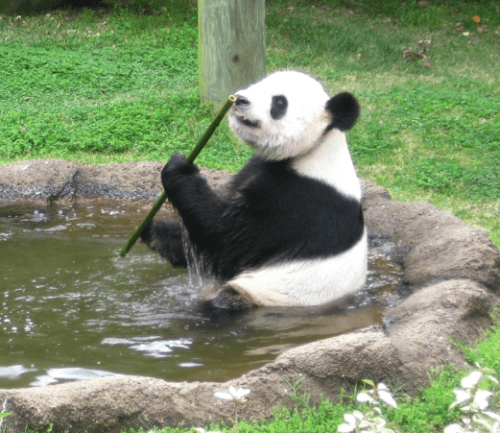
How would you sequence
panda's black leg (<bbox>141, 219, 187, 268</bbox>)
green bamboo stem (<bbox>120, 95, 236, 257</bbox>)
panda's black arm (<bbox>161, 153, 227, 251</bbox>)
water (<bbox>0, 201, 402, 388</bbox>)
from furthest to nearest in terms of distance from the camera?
panda's black leg (<bbox>141, 219, 187, 268</bbox>)
panda's black arm (<bbox>161, 153, 227, 251</bbox>)
green bamboo stem (<bbox>120, 95, 236, 257</bbox>)
water (<bbox>0, 201, 402, 388</bbox>)

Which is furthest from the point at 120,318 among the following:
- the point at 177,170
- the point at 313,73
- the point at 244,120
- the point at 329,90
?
the point at 313,73

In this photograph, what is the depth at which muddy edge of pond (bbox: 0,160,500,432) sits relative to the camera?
2.48m

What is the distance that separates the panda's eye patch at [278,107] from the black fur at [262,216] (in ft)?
0.97

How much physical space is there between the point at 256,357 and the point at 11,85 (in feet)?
22.0

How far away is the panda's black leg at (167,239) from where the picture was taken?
177 inches

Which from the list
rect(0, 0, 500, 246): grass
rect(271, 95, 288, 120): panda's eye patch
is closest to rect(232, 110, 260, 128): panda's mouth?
rect(271, 95, 288, 120): panda's eye patch

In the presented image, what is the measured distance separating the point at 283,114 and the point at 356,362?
4.93 feet

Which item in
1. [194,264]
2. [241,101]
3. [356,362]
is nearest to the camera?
[356,362]

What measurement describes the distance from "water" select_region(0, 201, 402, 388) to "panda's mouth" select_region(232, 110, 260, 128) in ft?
3.54

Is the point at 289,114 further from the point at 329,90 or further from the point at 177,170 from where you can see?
the point at 329,90

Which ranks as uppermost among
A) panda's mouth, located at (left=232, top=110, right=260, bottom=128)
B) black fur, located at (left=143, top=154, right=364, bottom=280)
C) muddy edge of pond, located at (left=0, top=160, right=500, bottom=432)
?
panda's mouth, located at (left=232, top=110, right=260, bottom=128)

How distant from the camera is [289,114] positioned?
368 cm

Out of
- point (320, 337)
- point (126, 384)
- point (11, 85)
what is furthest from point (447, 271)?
point (11, 85)

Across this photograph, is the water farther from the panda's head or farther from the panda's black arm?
the panda's head
